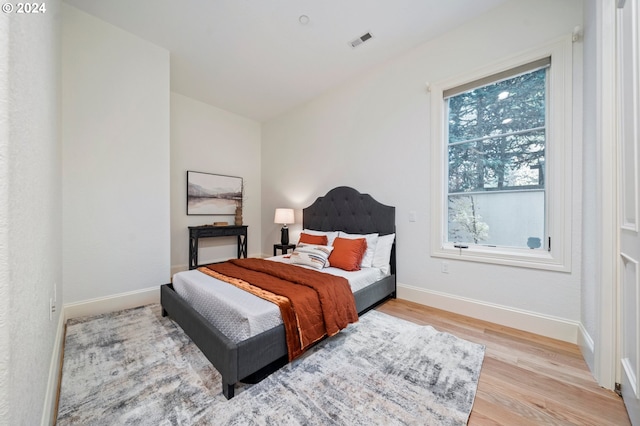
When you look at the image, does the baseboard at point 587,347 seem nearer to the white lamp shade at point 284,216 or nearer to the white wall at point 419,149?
the white wall at point 419,149

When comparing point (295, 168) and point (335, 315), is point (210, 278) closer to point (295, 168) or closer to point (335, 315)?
point (335, 315)

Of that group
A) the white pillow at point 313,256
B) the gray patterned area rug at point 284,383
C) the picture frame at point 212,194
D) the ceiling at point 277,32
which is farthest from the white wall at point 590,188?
the picture frame at point 212,194

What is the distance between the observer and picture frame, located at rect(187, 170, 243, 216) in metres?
4.49

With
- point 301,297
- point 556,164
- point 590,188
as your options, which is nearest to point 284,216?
point 301,297

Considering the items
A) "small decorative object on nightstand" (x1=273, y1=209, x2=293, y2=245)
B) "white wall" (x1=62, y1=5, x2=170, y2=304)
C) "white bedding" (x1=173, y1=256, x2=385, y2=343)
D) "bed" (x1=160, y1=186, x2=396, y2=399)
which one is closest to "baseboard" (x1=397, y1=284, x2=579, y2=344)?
"bed" (x1=160, y1=186, x2=396, y2=399)

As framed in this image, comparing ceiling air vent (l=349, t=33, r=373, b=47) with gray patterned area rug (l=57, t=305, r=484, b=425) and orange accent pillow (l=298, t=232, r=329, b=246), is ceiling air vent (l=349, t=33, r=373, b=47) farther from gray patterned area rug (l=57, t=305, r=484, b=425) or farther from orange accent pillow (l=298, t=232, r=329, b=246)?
gray patterned area rug (l=57, t=305, r=484, b=425)

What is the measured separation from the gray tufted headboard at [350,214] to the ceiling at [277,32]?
5.92 ft

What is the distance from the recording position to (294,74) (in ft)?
12.1

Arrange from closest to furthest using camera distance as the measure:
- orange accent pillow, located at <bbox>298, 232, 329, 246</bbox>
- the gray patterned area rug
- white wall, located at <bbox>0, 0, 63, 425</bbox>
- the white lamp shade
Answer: white wall, located at <bbox>0, 0, 63, 425</bbox>, the gray patterned area rug, orange accent pillow, located at <bbox>298, 232, 329, 246</bbox>, the white lamp shade

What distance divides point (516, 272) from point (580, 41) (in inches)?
81.7

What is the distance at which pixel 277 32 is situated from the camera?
2838 mm

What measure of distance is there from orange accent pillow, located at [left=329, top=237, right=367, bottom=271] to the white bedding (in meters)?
0.32

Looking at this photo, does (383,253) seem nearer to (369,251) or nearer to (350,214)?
(369,251)

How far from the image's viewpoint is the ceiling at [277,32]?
2.49 m
